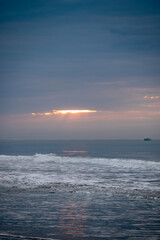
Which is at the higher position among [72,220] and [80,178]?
[72,220]

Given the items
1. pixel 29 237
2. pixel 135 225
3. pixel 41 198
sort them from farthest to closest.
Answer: pixel 41 198
pixel 135 225
pixel 29 237

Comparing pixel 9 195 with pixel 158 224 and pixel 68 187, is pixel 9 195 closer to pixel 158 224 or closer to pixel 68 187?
pixel 68 187

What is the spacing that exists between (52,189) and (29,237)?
27.5 ft

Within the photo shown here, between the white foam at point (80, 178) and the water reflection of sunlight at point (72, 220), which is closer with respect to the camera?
the water reflection of sunlight at point (72, 220)

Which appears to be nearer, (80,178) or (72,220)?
(72,220)

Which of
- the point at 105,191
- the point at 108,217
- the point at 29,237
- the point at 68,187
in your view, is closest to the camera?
the point at 29,237

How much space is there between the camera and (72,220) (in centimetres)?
935

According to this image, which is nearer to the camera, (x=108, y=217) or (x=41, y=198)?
(x=108, y=217)

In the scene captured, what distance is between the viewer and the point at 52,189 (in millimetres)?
15883

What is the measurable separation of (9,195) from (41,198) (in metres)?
2.05

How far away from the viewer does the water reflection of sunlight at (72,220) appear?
26.9ft

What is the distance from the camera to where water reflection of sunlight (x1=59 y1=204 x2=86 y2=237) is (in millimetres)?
8195

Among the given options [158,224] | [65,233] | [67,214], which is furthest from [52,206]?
[158,224]

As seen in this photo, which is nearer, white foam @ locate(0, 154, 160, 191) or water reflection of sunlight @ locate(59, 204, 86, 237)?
water reflection of sunlight @ locate(59, 204, 86, 237)
